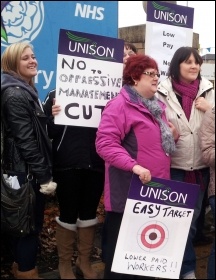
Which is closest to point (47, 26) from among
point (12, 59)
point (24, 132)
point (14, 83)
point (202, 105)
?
point (12, 59)

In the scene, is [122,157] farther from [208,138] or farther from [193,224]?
[193,224]

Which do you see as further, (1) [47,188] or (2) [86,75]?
(2) [86,75]

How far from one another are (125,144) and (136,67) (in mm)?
521

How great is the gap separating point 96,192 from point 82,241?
394mm

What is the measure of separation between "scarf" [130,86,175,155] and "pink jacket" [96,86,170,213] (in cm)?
3

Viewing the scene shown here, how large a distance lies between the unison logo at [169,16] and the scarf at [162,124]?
41.3 inches

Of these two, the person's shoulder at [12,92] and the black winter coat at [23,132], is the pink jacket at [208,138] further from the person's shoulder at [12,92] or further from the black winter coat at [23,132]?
the person's shoulder at [12,92]

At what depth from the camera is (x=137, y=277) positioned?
9.23 feet

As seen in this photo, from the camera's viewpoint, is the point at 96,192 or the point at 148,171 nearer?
the point at 148,171

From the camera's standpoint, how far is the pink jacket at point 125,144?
2.62 m

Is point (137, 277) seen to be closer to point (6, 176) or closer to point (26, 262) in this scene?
point (26, 262)

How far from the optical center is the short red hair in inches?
110

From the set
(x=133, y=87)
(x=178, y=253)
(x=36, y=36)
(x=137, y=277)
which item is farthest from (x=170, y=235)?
(x=36, y=36)

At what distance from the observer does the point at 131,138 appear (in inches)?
107
